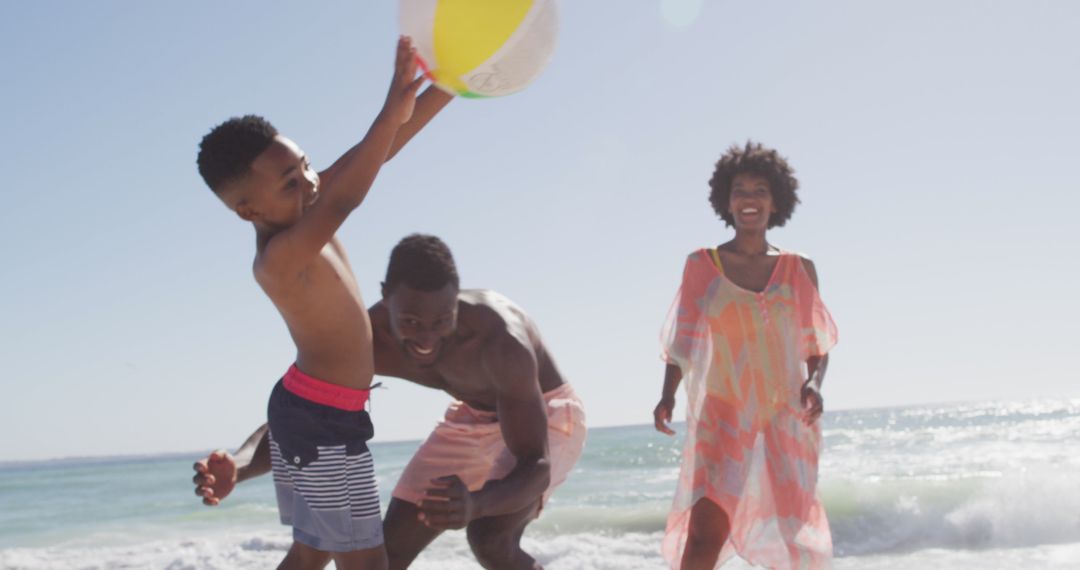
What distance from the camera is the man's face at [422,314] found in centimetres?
320

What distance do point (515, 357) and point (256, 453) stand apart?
96 centimetres

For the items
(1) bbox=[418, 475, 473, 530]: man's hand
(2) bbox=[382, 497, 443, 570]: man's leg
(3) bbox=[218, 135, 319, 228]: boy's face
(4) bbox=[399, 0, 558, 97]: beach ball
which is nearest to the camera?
(1) bbox=[418, 475, 473, 530]: man's hand

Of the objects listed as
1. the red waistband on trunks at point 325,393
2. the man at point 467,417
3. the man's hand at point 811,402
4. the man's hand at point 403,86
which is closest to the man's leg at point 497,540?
the man at point 467,417

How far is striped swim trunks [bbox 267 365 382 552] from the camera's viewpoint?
322 cm

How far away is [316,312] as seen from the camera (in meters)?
3.14

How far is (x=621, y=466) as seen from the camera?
77.6 ft

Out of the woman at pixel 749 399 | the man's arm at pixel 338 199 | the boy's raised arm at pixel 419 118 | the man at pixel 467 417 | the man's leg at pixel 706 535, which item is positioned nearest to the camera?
the man's arm at pixel 338 199

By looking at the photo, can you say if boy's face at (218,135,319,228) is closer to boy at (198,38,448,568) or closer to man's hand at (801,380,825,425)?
boy at (198,38,448,568)

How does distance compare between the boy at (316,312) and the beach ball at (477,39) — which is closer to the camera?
the boy at (316,312)

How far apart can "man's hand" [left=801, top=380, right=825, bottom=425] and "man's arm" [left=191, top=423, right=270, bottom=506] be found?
2435mm

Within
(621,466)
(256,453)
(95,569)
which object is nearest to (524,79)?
(256,453)

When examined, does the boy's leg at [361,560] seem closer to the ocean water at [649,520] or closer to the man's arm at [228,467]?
the man's arm at [228,467]

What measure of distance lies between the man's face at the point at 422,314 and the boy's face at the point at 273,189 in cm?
40

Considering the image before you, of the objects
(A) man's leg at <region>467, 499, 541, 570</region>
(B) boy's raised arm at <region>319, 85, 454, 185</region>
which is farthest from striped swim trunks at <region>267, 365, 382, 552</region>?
(B) boy's raised arm at <region>319, 85, 454, 185</region>
